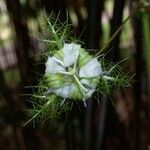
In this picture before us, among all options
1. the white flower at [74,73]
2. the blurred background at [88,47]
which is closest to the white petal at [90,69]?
the white flower at [74,73]

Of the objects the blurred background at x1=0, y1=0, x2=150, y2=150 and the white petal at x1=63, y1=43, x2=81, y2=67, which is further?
the blurred background at x1=0, y1=0, x2=150, y2=150

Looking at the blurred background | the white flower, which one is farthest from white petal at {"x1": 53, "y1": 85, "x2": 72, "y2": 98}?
the blurred background

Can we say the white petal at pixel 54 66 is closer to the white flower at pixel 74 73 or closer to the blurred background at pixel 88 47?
the white flower at pixel 74 73

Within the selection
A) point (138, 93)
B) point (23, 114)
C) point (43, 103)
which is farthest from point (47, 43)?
point (23, 114)

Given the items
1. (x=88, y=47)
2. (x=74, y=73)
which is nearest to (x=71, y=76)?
(x=74, y=73)

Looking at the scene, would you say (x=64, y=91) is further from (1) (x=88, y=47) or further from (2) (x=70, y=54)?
(1) (x=88, y=47)

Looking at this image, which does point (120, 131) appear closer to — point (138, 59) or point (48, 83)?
point (138, 59)

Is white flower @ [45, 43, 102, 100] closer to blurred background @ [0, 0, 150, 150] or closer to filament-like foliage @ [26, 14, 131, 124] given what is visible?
filament-like foliage @ [26, 14, 131, 124]

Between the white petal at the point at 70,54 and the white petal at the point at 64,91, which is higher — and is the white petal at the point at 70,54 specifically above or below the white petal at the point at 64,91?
above
